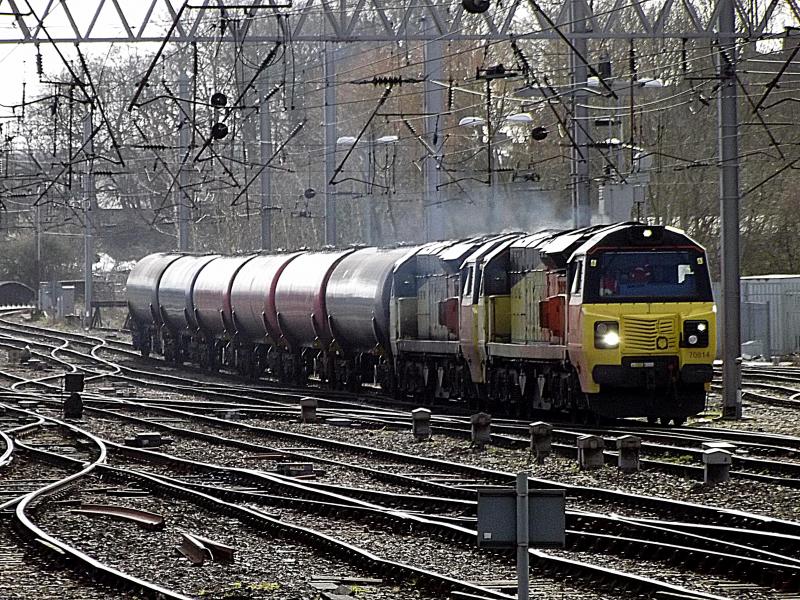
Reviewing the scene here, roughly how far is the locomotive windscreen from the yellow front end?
12cm

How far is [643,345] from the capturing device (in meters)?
21.4

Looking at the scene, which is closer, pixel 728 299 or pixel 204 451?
pixel 204 451

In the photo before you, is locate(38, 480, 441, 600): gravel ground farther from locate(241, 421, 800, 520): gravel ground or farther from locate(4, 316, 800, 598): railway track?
locate(241, 421, 800, 520): gravel ground

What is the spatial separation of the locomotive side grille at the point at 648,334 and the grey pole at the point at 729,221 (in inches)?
63.6

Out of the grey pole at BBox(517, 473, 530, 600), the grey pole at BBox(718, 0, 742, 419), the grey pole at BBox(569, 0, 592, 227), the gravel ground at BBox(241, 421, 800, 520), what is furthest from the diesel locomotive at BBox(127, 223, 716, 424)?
the grey pole at BBox(517, 473, 530, 600)

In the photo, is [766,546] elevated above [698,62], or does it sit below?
below

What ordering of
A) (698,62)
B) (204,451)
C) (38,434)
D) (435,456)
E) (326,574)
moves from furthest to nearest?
1. (698,62)
2. (38,434)
3. (204,451)
4. (435,456)
5. (326,574)

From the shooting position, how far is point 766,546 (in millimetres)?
11258

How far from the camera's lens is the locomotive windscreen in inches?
843

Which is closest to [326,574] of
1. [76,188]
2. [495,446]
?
[495,446]

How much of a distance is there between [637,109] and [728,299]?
1454cm

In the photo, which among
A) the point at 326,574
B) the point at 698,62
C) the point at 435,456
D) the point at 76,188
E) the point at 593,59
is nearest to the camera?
the point at 326,574

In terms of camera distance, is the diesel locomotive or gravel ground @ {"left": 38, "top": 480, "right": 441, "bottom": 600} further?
the diesel locomotive

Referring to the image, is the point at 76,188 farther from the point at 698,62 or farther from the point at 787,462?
the point at 787,462
